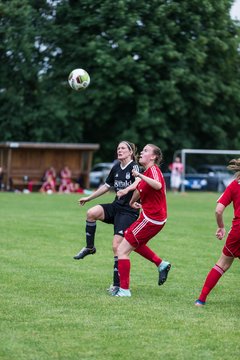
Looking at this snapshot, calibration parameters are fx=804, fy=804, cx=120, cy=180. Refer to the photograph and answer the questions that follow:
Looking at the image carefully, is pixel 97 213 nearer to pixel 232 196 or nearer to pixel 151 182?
pixel 151 182

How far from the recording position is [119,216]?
10297mm

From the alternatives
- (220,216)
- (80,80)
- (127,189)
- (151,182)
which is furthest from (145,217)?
(80,80)

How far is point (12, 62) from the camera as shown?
40.3m

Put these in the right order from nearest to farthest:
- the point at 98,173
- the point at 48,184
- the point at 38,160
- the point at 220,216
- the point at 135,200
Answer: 1. the point at 220,216
2. the point at 135,200
3. the point at 48,184
4. the point at 38,160
5. the point at 98,173

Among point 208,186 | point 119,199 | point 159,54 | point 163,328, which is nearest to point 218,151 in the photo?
point 208,186

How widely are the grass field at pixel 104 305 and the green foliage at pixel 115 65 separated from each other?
22.0m

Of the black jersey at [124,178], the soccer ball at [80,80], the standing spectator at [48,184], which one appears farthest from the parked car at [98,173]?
the black jersey at [124,178]

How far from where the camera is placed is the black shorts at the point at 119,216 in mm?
10203

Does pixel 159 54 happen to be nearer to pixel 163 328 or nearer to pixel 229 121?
pixel 229 121

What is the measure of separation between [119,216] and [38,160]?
91.6ft

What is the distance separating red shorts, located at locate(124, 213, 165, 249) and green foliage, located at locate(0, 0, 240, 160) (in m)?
27.8

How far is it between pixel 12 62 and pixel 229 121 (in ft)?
38.5

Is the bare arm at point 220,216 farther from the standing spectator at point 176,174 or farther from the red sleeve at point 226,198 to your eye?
the standing spectator at point 176,174

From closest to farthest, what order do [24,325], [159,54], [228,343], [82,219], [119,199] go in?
[228,343] < [24,325] < [119,199] < [82,219] < [159,54]
